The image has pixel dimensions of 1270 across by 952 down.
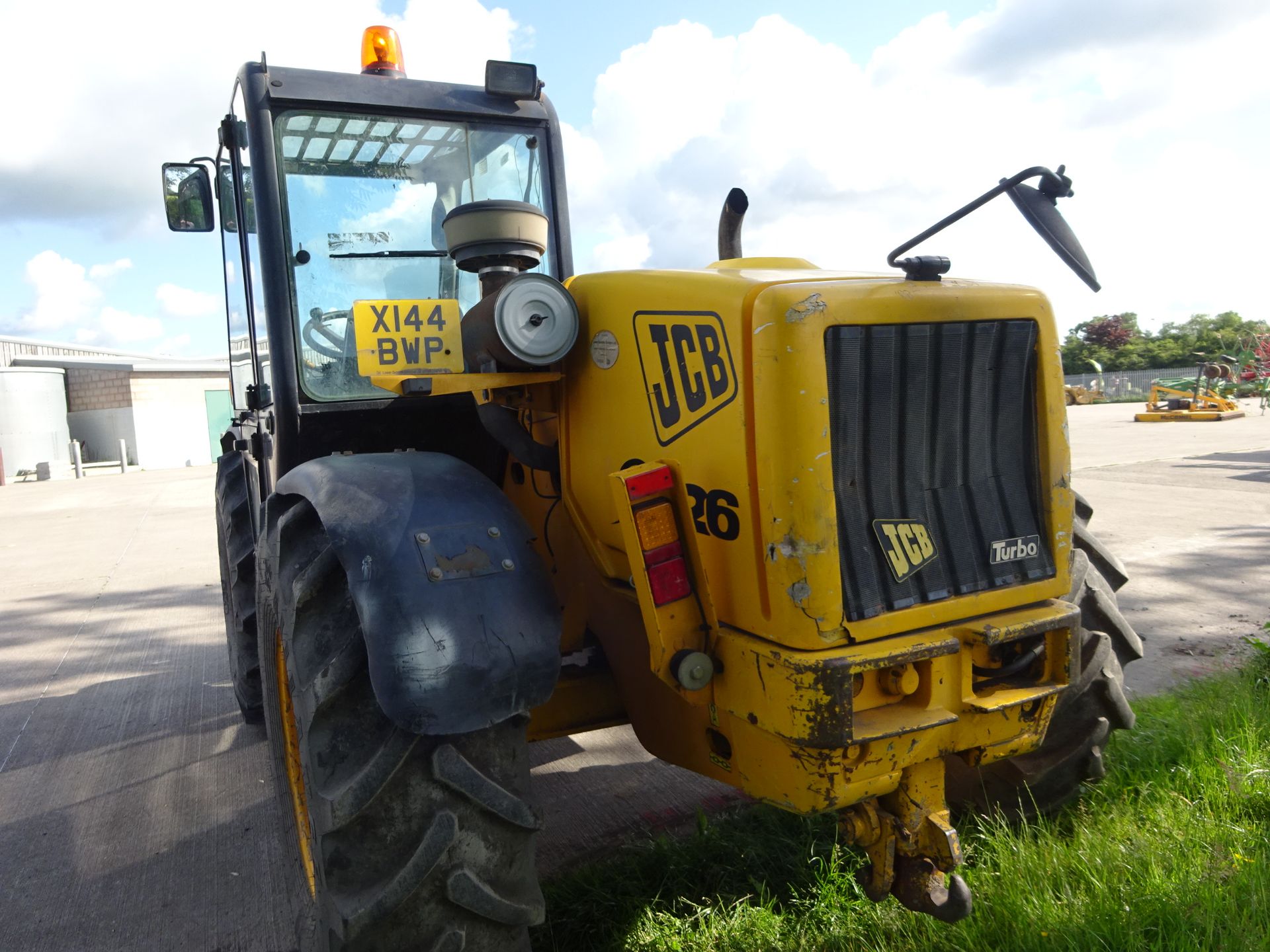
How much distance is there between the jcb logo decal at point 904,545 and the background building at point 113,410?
26.4 metres

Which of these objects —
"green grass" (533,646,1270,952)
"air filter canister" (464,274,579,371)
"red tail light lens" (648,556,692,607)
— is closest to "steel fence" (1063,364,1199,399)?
"green grass" (533,646,1270,952)

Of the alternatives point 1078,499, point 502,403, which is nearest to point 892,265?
point 502,403

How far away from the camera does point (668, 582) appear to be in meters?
1.92

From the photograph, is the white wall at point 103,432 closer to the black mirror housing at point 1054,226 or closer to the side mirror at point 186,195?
the side mirror at point 186,195

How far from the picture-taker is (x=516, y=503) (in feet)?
9.40

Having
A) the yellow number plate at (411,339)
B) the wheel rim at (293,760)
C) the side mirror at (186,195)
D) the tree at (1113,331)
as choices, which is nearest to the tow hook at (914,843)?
the wheel rim at (293,760)

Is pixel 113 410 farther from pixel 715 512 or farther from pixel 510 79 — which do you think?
pixel 715 512

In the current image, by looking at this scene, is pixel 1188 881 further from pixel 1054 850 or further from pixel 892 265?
pixel 892 265

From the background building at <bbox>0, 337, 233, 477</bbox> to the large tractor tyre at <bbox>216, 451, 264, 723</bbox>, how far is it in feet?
75.0

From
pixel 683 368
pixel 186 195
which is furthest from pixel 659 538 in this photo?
pixel 186 195

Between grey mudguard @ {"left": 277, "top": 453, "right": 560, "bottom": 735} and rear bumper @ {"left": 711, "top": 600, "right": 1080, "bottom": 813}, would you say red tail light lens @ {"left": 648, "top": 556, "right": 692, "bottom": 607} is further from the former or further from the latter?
grey mudguard @ {"left": 277, "top": 453, "right": 560, "bottom": 735}

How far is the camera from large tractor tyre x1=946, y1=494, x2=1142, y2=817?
2.53 metres

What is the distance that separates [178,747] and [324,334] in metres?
2.38

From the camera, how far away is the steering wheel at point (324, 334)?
115 inches
